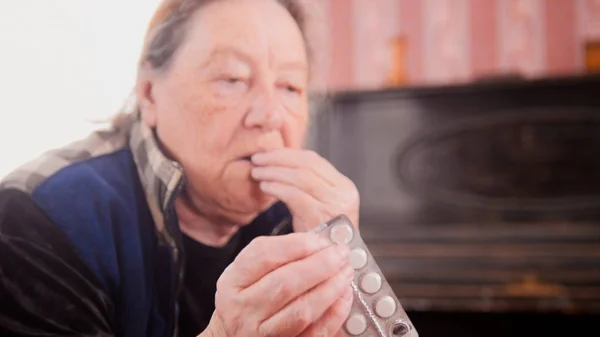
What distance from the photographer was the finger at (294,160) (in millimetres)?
438

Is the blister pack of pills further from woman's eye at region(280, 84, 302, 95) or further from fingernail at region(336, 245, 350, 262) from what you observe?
woman's eye at region(280, 84, 302, 95)

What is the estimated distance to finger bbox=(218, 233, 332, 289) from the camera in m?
0.36

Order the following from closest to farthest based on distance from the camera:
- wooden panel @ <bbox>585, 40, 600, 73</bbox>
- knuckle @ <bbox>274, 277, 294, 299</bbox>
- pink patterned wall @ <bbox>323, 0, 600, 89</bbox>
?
knuckle @ <bbox>274, 277, 294, 299</bbox>, wooden panel @ <bbox>585, 40, 600, 73</bbox>, pink patterned wall @ <bbox>323, 0, 600, 89</bbox>

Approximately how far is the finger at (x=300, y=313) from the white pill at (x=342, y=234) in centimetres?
3

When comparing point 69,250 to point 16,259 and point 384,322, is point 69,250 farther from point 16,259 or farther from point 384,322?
point 384,322

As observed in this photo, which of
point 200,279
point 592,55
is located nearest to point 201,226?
point 200,279

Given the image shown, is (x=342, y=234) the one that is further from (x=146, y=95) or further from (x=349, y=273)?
(x=146, y=95)

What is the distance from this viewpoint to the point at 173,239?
449 mm

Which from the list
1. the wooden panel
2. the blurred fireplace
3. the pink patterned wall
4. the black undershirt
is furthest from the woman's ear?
the wooden panel

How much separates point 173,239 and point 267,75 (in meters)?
0.15

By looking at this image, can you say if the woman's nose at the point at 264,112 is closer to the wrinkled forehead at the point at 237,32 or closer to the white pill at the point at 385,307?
the wrinkled forehead at the point at 237,32

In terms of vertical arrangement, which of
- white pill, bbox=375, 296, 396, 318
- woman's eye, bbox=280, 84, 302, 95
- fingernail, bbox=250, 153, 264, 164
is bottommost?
white pill, bbox=375, 296, 396, 318

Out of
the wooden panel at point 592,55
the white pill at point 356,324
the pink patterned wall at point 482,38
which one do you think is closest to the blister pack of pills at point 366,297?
the white pill at point 356,324

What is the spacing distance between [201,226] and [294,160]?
10 cm
